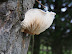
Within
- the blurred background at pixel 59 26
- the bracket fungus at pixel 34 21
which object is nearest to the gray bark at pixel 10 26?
the bracket fungus at pixel 34 21

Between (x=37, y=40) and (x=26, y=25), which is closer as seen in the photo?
(x=26, y=25)

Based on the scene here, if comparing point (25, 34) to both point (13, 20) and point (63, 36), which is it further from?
point (63, 36)

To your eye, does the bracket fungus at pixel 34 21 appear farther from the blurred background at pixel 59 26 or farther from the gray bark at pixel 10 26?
the blurred background at pixel 59 26

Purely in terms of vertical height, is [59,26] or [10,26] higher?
[10,26]

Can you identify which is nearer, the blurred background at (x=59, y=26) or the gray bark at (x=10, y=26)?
the gray bark at (x=10, y=26)

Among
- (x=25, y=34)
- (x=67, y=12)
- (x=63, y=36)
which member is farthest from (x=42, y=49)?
(x=25, y=34)

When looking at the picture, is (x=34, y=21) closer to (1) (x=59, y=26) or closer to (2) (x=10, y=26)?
(2) (x=10, y=26)

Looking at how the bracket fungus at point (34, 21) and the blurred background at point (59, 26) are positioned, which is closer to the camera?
the bracket fungus at point (34, 21)

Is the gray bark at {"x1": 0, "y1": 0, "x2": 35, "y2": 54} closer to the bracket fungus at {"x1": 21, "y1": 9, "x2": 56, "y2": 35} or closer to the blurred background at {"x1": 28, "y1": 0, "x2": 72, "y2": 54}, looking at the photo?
the bracket fungus at {"x1": 21, "y1": 9, "x2": 56, "y2": 35}

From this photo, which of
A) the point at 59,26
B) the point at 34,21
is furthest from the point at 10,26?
the point at 59,26

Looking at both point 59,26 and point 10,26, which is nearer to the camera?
point 10,26

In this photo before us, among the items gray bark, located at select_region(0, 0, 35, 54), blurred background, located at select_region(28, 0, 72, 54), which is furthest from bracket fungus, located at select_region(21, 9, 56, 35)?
blurred background, located at select_region(28, 0, 72, 54)
